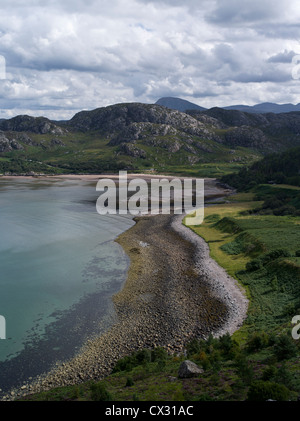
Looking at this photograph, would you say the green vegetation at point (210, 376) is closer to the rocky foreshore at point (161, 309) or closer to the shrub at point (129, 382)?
the shrub at point (129, 382)

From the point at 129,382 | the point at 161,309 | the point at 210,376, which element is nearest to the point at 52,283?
the point at 161,309

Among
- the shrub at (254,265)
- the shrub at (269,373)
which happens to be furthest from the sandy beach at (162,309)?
the shrub at (269,373)

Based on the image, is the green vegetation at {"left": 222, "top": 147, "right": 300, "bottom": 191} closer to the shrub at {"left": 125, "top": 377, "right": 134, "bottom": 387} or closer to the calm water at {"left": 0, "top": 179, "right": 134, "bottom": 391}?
the calm water at {"left": 0, "top": 179, "right": 134, "bottom": 391}

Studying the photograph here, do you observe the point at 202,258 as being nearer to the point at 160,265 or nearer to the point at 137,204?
the point at 160,265

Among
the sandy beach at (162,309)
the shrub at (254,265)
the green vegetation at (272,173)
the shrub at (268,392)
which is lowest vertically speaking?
the sandy beach at (162,309)
